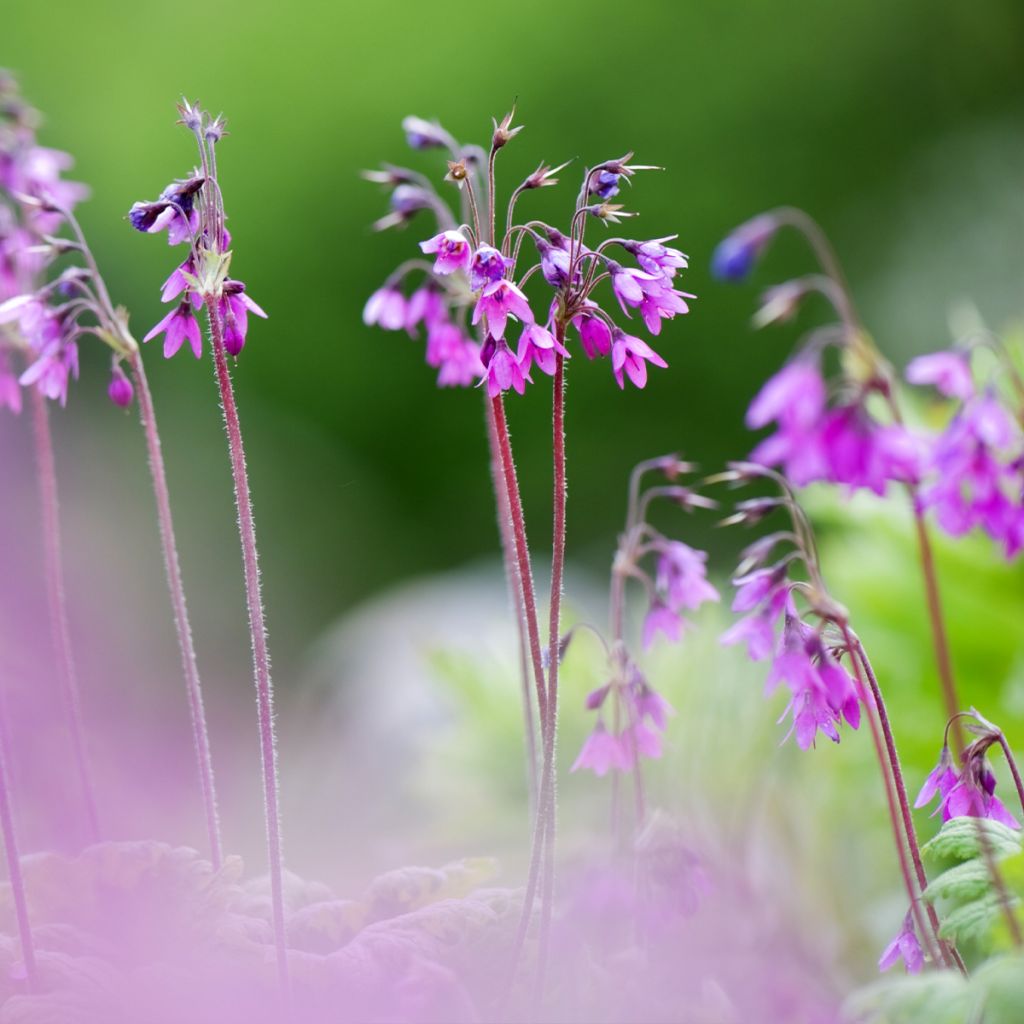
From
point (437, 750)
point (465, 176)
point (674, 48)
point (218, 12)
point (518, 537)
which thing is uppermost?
point (218, 12)

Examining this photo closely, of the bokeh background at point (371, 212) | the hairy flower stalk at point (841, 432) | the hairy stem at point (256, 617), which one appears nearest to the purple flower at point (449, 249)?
the hairy stem at point (256, 617)

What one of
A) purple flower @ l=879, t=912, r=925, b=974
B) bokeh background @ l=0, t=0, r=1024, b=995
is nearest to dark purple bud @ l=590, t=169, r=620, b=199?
purple flower @ l=879, t=912, r=925, b=974

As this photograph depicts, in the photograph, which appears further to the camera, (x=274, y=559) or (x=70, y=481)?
(x=274, y=559)

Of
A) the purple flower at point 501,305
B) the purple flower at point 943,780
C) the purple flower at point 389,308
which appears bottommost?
the purple flower at point 943,780

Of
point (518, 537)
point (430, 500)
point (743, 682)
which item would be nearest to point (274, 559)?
point (430, 500)

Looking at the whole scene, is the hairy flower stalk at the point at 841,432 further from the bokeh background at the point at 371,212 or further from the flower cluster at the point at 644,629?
the bokeh background at the point at 371,212

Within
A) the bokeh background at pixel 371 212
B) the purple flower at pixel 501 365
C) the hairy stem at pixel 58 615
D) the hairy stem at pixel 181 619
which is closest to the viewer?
the purple flower at pixel 501 365

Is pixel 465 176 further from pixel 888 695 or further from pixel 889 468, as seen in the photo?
pixel 888 695
